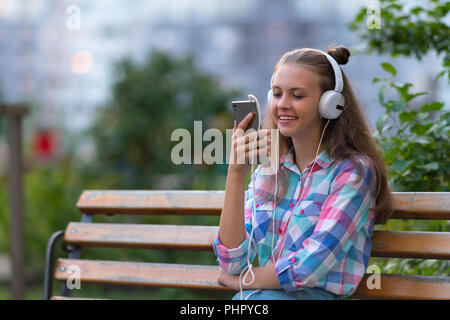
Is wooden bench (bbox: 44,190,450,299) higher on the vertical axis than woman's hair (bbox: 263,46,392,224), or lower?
lower

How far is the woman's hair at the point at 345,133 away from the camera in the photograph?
210 centimetres

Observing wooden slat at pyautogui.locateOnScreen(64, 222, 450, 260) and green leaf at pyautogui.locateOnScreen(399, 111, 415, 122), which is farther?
green leaf at pyautogui.locateOnScreen(399, 111, 415, 122)

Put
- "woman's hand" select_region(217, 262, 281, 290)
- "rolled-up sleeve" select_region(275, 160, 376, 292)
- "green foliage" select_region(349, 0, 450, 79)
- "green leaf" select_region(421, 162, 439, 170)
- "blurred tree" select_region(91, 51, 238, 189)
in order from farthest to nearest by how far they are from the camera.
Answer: "blurred tree" select_region(91, 51, 238, 189) < "green foliage" select_region(349, 0, 450, 79) < "green leaf" select_region(421, 162, 439, 170) < "woman's hand" select_region(217, 262, 281, 290) < "rolled-up sleeve" select_region(275, 160, 376, 292)

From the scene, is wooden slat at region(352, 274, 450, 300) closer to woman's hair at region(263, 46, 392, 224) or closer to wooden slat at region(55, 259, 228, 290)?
woman's hair at region(263, 46, 392, 224)

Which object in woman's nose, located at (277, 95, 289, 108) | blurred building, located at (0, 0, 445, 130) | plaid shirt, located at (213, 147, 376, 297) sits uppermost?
woman's nose, located at (277, 95, 289, 108)

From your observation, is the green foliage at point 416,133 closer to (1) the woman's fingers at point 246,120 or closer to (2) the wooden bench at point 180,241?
(2) the wooden bench at point 180,241

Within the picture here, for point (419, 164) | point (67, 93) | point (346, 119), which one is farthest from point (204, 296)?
point (67, 93)

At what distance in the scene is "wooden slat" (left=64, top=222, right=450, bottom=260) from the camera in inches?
86.5

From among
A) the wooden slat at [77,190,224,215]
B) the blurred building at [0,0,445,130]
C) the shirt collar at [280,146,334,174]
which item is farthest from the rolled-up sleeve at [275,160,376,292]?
the blurred building at [0,0,445,130]

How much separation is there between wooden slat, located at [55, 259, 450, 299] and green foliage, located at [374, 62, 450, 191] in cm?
55

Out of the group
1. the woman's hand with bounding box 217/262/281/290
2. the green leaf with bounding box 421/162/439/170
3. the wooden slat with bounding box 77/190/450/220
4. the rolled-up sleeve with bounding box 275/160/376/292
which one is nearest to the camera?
the rolled-up sleeve with bounding box 275/160/376/292

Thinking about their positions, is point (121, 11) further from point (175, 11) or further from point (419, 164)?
point (419, 164)

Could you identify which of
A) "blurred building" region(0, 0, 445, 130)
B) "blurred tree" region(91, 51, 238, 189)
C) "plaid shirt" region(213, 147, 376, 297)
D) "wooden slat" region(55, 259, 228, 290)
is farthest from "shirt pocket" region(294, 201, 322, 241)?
"blurred building" region(0, 0, 445, 130)

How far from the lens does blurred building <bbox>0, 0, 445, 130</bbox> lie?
1939 inches
